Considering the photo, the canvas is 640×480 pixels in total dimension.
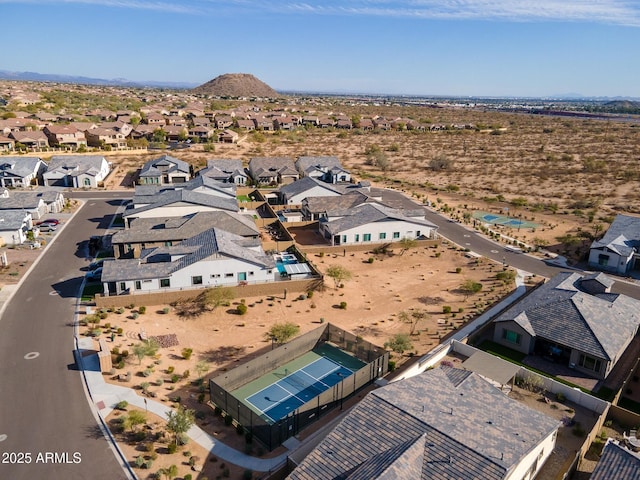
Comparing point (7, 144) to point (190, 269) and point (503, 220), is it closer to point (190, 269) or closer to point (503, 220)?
point (190, 269)

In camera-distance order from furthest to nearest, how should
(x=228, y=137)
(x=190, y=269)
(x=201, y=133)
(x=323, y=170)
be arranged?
(x=201, y=133), (x=228, y=137), (x=323, y=170), (x=190, y=269)

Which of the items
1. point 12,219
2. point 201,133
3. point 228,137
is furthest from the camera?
point 201,133

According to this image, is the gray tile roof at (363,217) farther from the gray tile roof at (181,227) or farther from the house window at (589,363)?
the house window at (589,363)

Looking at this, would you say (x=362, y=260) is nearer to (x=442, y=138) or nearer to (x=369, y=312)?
(x=369, y=312)

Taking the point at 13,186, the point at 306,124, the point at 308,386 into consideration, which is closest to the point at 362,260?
the point at 308,386

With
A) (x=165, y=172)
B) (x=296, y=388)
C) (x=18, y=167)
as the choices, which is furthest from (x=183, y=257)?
(x=18, y=167)

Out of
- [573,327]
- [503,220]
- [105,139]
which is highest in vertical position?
[105,139]
